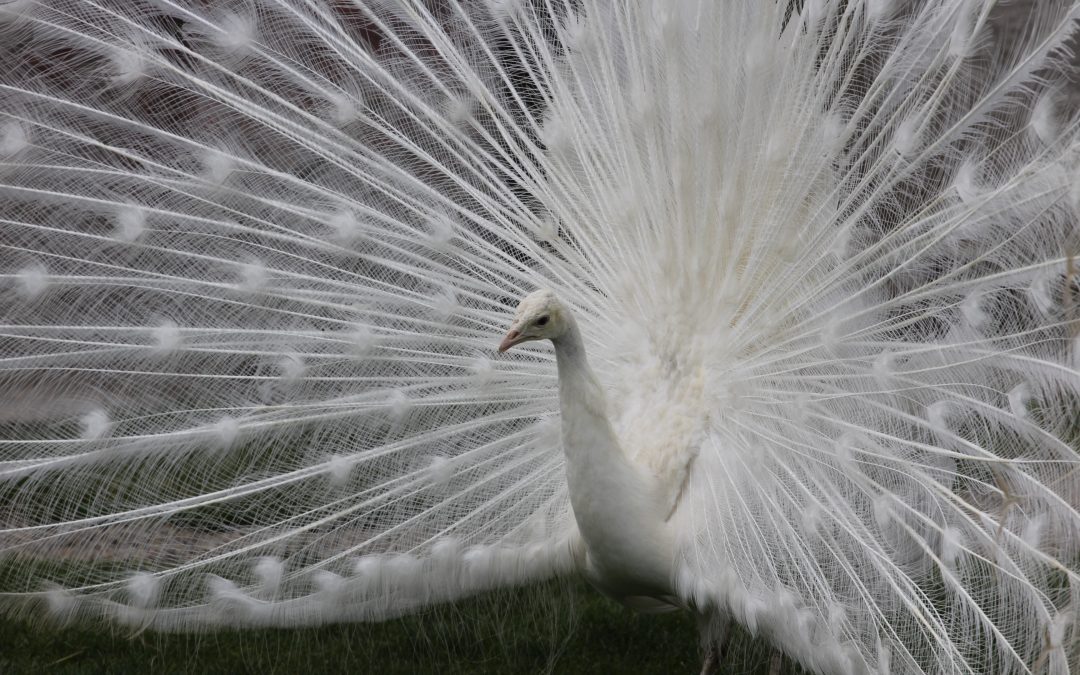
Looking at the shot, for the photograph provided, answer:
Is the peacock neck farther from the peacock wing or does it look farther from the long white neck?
the peacock wing

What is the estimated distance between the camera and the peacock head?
3.17 metres

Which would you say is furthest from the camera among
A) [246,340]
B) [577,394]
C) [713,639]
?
[246,340]

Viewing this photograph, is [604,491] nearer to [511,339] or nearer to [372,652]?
[511,339]

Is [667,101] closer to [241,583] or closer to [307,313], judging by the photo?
[307,313]

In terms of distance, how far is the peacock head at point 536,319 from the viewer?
317 cm

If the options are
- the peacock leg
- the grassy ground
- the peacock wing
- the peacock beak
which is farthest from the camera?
the grassy ground

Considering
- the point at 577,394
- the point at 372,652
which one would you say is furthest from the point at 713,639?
the point at 372,652

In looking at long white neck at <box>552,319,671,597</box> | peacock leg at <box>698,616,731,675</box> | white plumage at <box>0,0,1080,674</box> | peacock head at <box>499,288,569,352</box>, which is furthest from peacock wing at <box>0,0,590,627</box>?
peacock head at <box>499,288,569,352</box>

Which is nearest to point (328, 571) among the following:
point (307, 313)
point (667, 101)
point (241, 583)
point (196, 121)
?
point (241, 583)

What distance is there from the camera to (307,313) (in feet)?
13.1

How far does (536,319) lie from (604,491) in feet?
1.94

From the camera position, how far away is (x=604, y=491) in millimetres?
3477

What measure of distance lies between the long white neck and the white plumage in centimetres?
1

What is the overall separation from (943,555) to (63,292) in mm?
2755
